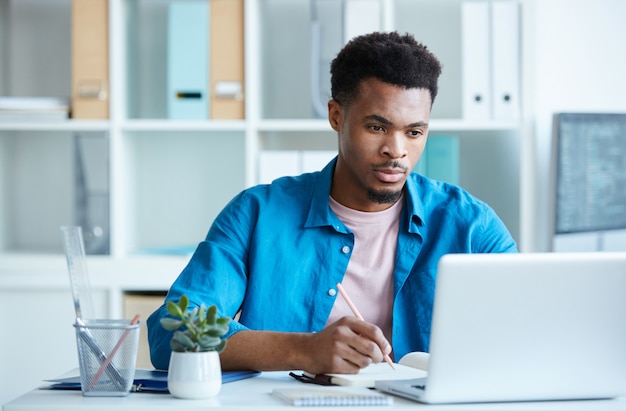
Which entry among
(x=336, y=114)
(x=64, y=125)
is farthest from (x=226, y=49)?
(x=336, y=114)

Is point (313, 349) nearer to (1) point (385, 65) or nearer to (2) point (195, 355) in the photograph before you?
(2) point (195, 355)

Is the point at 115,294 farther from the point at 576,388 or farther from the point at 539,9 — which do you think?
the point at 576,388

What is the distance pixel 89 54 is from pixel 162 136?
1.50 ft

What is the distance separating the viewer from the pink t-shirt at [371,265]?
5.92 ft

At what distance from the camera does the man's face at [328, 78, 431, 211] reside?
1.75 meters

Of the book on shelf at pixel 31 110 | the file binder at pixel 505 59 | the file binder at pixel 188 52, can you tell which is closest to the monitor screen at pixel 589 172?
the file binder at pixel 505 59

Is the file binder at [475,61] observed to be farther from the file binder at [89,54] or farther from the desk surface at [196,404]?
the desk surface at [196,404]

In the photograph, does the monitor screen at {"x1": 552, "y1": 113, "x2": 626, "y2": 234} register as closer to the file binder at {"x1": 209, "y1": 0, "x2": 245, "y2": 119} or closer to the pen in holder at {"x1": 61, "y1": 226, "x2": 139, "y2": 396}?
the file binder at {"x1": 209, "y1": 0, "x2": 245, "y2": 119}

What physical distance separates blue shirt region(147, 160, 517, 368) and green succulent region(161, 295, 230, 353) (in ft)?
1.44

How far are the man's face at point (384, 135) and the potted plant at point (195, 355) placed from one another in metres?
0.62

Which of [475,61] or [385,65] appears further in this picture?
[475,61]

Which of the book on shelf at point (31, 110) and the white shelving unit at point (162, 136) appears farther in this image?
the white shelving unit at point (162, 136)

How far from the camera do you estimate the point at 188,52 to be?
121 inches

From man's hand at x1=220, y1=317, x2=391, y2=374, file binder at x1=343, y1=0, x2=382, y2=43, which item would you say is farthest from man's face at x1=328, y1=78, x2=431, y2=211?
file binder at x1=343, y1=0, x2=382, y2=43
